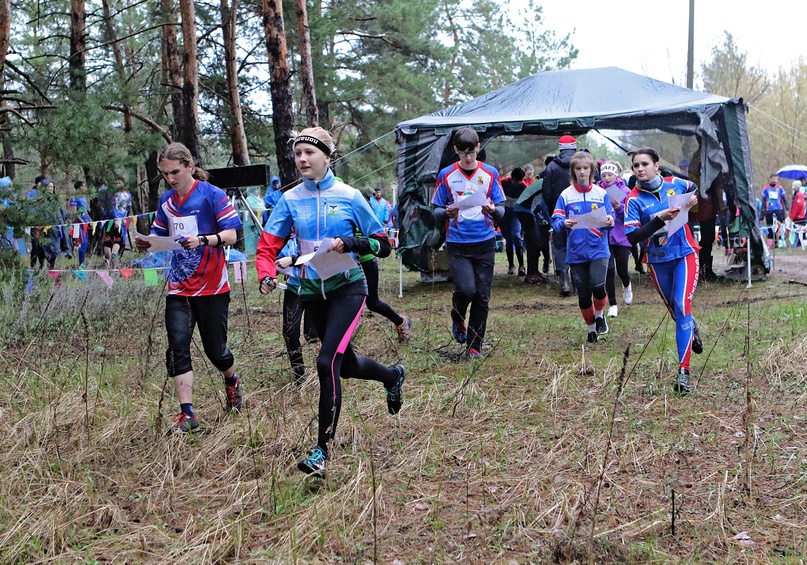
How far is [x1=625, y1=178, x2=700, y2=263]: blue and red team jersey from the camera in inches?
229

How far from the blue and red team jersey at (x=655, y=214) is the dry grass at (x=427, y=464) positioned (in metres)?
0.94

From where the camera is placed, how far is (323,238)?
4422 millimetres

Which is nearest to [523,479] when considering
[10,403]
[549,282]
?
[10,403]

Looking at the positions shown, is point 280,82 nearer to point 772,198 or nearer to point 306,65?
point 306,65

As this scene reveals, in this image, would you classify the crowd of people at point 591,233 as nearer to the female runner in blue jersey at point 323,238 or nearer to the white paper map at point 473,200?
the white paper map at point 473,200

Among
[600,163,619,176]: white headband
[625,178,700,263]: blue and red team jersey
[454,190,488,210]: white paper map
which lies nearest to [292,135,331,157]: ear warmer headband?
[625,178,700,263]: blue and red team jersey

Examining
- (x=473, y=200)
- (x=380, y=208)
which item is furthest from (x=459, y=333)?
(x=380, y=208)

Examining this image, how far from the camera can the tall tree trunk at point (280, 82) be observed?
42.1ft

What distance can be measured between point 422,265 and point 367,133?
52.5ft

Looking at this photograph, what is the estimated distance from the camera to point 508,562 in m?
3.36

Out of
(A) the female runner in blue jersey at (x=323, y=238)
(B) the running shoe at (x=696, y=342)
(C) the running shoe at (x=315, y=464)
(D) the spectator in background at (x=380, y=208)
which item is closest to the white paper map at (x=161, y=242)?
(A) the female runner in blue jersey at (x=323, y=238)

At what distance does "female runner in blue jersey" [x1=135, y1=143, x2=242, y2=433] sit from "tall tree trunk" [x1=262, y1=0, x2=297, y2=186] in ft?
25.0

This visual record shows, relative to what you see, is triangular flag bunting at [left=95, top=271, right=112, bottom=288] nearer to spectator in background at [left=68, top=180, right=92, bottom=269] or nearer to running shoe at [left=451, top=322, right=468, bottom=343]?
spectator in background at [left=68, top=180, right=92, bottom=269]

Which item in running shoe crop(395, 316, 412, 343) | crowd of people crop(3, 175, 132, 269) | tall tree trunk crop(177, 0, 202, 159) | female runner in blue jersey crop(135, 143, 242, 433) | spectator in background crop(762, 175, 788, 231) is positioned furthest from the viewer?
spectator in background crop(762, 175, 788, 231)
